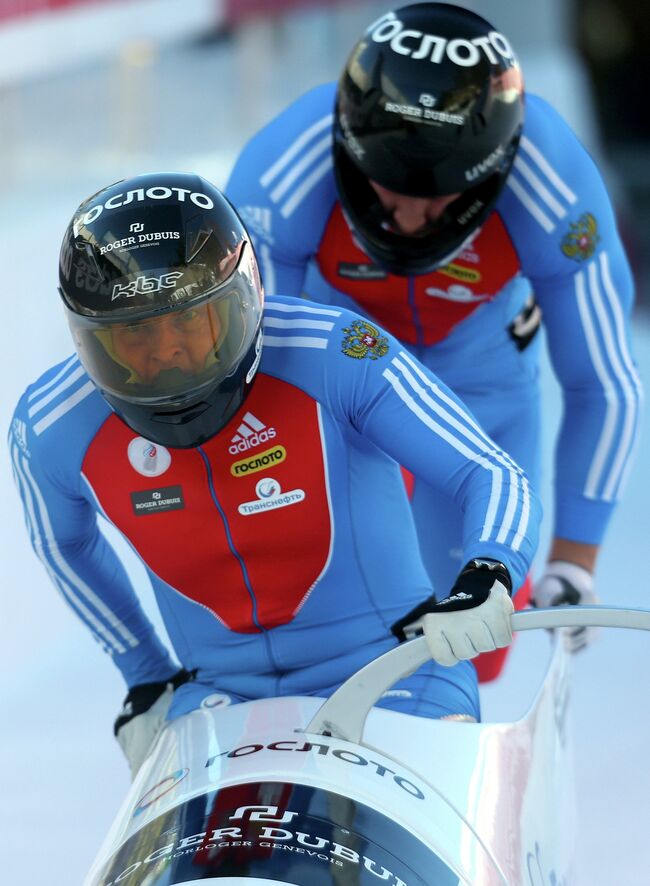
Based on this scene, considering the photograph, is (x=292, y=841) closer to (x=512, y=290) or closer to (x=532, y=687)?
(x=512, y=290)

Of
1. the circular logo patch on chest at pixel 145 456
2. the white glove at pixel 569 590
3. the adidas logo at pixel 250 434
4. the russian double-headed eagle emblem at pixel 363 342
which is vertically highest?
the russian double-headed eagle emblem at pixel 363 342

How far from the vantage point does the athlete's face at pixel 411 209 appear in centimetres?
294

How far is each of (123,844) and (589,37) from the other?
13201mm

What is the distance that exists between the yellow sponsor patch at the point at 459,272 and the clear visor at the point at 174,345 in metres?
1.08

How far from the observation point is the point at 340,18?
868 cm

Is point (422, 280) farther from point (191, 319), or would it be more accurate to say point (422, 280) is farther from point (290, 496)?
point (191, 319)

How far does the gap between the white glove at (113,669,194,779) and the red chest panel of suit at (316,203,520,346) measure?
3.47 feet

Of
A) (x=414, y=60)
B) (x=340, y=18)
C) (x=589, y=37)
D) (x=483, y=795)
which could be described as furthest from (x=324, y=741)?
(x=589, y=37)

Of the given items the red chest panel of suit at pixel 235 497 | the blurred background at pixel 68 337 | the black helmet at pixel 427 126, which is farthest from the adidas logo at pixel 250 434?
the blurred background at pixel 68 337

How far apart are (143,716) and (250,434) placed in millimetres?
583

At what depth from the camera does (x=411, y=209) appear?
296cm

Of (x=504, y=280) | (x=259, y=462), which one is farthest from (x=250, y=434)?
(x=504, y=280)

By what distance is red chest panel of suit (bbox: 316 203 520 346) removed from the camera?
321 cm

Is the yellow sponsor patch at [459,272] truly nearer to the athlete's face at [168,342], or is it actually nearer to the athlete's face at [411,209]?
the athlete's face at [411,209]
